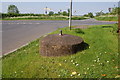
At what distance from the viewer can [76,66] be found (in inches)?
188

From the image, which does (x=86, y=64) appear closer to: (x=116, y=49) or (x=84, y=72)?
(x=84, y=72)

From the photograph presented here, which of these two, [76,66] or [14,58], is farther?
[14,58]

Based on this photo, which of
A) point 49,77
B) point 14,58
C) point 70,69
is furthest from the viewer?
point 14,58

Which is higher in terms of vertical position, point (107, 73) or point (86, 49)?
point (86, 49)

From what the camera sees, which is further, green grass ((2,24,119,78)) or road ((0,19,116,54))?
road ((0,19,116,54))

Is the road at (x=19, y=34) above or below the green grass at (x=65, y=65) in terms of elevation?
above

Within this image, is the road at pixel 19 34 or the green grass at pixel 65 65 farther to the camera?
the road at pixel 19 34

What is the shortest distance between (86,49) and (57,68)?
1.92 m

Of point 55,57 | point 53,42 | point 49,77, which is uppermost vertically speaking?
point 53,42

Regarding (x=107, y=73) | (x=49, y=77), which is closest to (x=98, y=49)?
(x=107, y=73)

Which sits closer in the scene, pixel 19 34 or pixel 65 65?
pixel 65 65

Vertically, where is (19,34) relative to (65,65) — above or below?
above

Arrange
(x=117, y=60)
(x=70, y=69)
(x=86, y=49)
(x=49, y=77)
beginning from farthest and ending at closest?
(x=86, y=49) < (x=117, y=60) < (x=70, y=69) < (x=49, y=77)

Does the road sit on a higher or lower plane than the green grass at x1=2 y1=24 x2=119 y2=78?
higher
